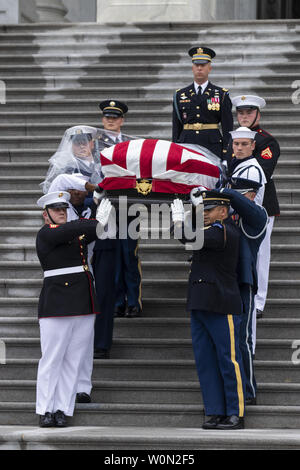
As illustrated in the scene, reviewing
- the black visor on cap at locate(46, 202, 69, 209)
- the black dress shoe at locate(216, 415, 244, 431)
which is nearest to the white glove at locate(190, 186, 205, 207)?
the black visor on cap at locate(46, 202, 69, 209)

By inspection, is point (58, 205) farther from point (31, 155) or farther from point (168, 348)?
point (31, 155)

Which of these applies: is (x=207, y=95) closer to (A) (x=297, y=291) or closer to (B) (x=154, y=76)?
(A) (x=297, y=291)

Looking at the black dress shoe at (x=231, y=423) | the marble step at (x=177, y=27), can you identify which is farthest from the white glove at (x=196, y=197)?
the marble step at (x=177, y=27)

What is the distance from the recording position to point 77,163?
8.48 metres

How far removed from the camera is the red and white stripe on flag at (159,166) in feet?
26.0

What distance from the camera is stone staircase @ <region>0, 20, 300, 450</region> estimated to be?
312 inches

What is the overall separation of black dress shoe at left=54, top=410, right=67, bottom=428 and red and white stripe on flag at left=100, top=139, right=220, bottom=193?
1.76 meters

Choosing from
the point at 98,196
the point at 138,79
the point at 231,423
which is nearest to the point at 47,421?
the point at 231,423

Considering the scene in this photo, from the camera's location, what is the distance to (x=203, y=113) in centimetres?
983

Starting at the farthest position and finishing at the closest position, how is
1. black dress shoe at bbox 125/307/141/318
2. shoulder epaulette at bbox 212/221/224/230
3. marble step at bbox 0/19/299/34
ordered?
1. marble step at bbox 0/19/299/34
2. black dress shoe at bbox 125/307/141/318
3. shoulder epaulette at bbox 212/221/224/230

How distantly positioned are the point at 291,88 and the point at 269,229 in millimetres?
4148

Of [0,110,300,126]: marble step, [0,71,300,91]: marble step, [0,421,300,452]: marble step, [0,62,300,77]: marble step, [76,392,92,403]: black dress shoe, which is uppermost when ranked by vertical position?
[0,62,300,77]: marble step

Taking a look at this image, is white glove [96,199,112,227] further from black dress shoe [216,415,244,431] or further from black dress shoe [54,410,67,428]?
black dress shoe [216,415,244,431]
